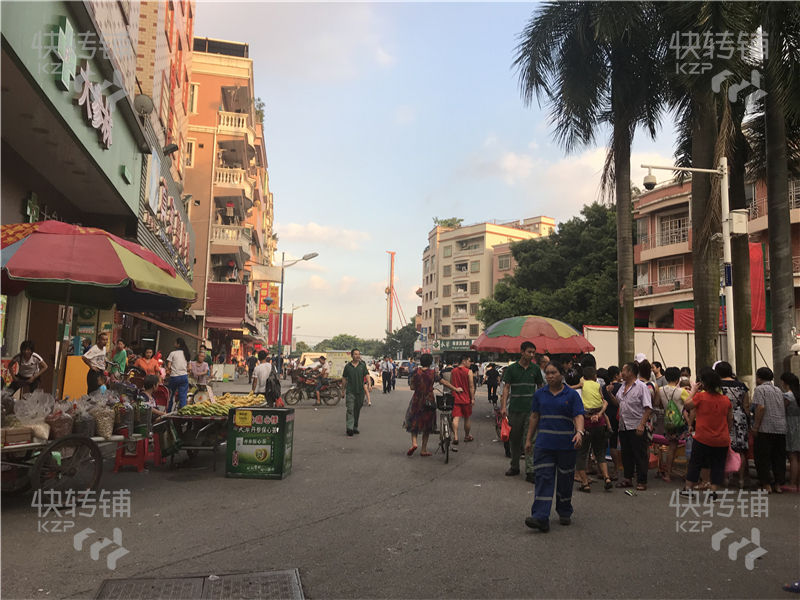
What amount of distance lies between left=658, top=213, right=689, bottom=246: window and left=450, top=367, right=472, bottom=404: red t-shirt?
28.0m

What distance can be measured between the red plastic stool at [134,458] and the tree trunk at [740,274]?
11.4 meters

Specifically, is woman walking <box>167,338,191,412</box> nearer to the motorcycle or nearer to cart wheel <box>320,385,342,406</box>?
the motorcycle

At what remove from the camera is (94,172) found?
1244 centimetres

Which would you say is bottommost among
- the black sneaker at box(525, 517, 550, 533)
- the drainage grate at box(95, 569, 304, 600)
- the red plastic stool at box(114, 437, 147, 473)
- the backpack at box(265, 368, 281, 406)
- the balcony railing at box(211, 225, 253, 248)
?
the drainage grate at box(95, 569, 304, 600)

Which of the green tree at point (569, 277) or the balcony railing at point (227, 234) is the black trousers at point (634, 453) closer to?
the green tree at point (569, 277)

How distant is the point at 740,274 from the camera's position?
13.5 m

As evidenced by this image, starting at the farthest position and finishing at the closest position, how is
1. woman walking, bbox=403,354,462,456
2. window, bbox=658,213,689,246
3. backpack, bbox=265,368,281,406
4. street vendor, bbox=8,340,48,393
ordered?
window, bbox=658,213,689,246, backpack, bbox=265,368,281,406, woman walking, bbox=403,354,462,456, street vendor, bbox=8,340,48,393

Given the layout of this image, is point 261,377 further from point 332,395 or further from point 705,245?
point 705,245

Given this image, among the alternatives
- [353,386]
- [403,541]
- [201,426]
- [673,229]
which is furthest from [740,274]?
[673,229]

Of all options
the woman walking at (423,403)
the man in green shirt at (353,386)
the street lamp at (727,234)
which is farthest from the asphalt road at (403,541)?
the street lamp at (727,234)

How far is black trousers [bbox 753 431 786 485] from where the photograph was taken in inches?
330

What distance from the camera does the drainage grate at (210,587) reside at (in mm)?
4285

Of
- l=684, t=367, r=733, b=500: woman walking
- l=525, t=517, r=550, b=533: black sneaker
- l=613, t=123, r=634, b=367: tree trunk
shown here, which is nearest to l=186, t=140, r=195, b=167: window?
l=613, t=123, r=634, b=367: tree trunk

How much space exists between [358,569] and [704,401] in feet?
17.4
